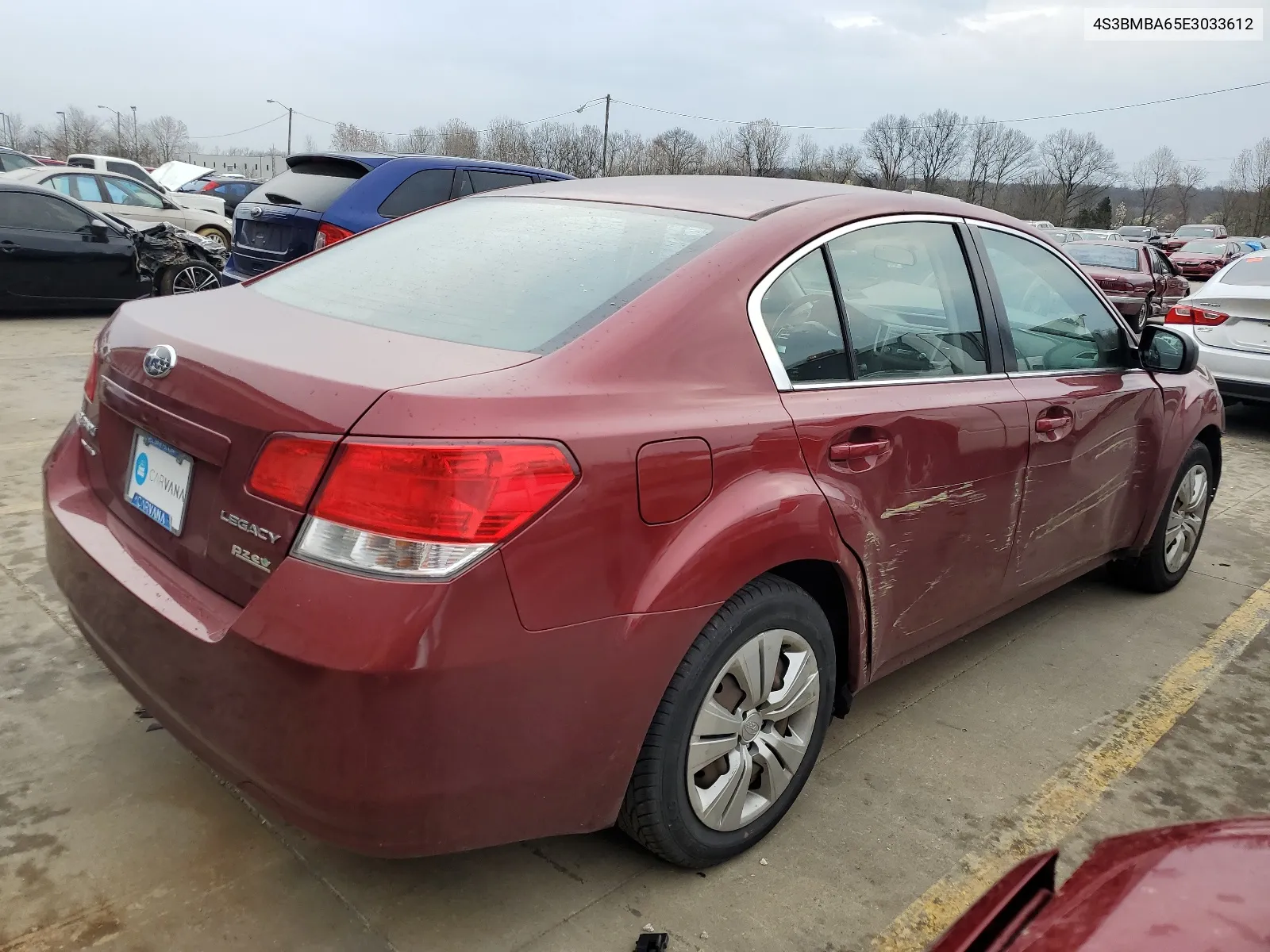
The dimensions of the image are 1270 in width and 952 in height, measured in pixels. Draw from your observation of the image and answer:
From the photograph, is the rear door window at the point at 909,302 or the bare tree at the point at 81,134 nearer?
the rear door window at the point at 909,302

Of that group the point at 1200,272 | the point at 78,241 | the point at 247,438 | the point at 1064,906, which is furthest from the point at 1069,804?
the point at 1200,272

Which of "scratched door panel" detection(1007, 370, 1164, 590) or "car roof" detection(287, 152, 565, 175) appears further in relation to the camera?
"car roof" detection(287, 152, 565, 175)

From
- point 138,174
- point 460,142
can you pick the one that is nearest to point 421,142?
point 460,142

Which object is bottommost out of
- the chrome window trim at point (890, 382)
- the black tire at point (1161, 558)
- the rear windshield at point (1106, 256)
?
the black tire at point (1161, 558)

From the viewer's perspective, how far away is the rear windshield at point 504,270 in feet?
7.35

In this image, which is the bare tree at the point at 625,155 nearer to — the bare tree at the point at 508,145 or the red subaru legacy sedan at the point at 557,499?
the bare tree at the point at 508,145

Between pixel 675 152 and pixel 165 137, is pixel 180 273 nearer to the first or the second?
pixel 675 152

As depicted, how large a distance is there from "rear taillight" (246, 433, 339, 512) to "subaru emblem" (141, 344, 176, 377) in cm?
44

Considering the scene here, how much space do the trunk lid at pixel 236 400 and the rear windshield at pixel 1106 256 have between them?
14134 millimetres

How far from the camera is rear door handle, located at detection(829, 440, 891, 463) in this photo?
8.04 feet

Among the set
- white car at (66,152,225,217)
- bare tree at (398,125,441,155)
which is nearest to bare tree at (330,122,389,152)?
bare tree at (398,125,441,155)

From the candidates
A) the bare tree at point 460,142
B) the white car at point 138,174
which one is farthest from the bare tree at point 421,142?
the white car at point 138,174

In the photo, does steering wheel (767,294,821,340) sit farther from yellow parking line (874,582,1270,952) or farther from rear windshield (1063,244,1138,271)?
rear windshield (1063,244,1138,271)

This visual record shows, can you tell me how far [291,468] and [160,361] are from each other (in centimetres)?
57
